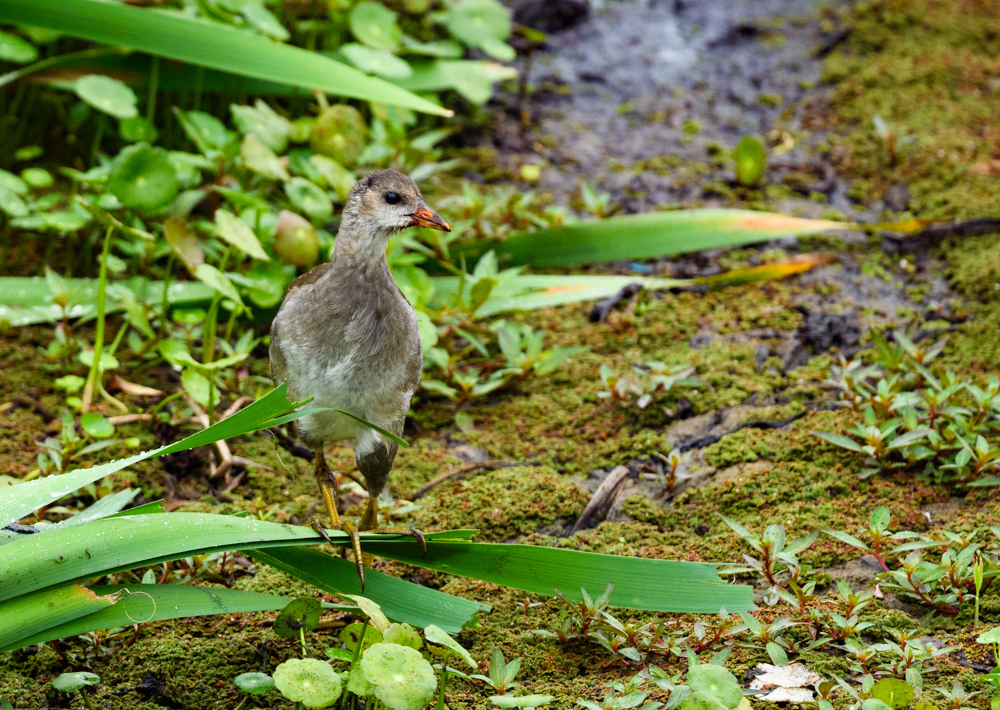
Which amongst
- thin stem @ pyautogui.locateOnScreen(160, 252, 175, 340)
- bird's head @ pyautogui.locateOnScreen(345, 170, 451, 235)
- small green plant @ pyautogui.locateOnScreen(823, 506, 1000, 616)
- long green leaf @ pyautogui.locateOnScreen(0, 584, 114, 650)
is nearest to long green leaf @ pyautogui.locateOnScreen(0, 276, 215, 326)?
Result: thin stem @ pyautogui.locateOnScreen(160, 252, 175, 340)

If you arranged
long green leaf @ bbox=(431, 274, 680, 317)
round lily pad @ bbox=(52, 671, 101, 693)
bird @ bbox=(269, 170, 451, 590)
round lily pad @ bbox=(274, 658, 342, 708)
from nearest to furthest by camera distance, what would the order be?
round lily pad @ bbox=(274, 658, 342, 708) → round lily pad @ bbox=(52, 671, 101, 693) → bird @ bbox=(269, 170, 451, 590) → long green leaf @ bbox=(431, 274, 680, 317)

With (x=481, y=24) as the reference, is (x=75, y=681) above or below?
below

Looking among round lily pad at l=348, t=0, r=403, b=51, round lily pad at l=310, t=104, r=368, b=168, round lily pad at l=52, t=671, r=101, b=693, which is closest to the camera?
round lily pad at l=52, t=671, r=101, b=693

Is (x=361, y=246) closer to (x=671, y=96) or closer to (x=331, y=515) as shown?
(x=331, y=515)

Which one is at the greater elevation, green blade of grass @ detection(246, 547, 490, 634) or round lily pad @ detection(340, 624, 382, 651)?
green blade of grass @ detection(246, 547, 490, 634)

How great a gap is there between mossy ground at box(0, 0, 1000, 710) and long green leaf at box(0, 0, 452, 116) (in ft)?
3.93

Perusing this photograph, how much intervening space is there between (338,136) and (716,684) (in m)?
3.13

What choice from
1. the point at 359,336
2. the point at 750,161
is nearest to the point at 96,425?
the point at 359,336

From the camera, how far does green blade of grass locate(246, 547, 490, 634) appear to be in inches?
93.6

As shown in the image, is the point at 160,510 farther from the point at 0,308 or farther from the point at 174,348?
the point at 0,308

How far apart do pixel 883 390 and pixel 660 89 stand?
11.4ft

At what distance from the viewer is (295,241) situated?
12.6ft

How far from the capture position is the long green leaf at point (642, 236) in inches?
173

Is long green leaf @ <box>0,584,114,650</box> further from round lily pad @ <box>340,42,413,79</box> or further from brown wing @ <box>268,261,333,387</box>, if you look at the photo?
round lily pad @ <box>340,42,413,79</box>
